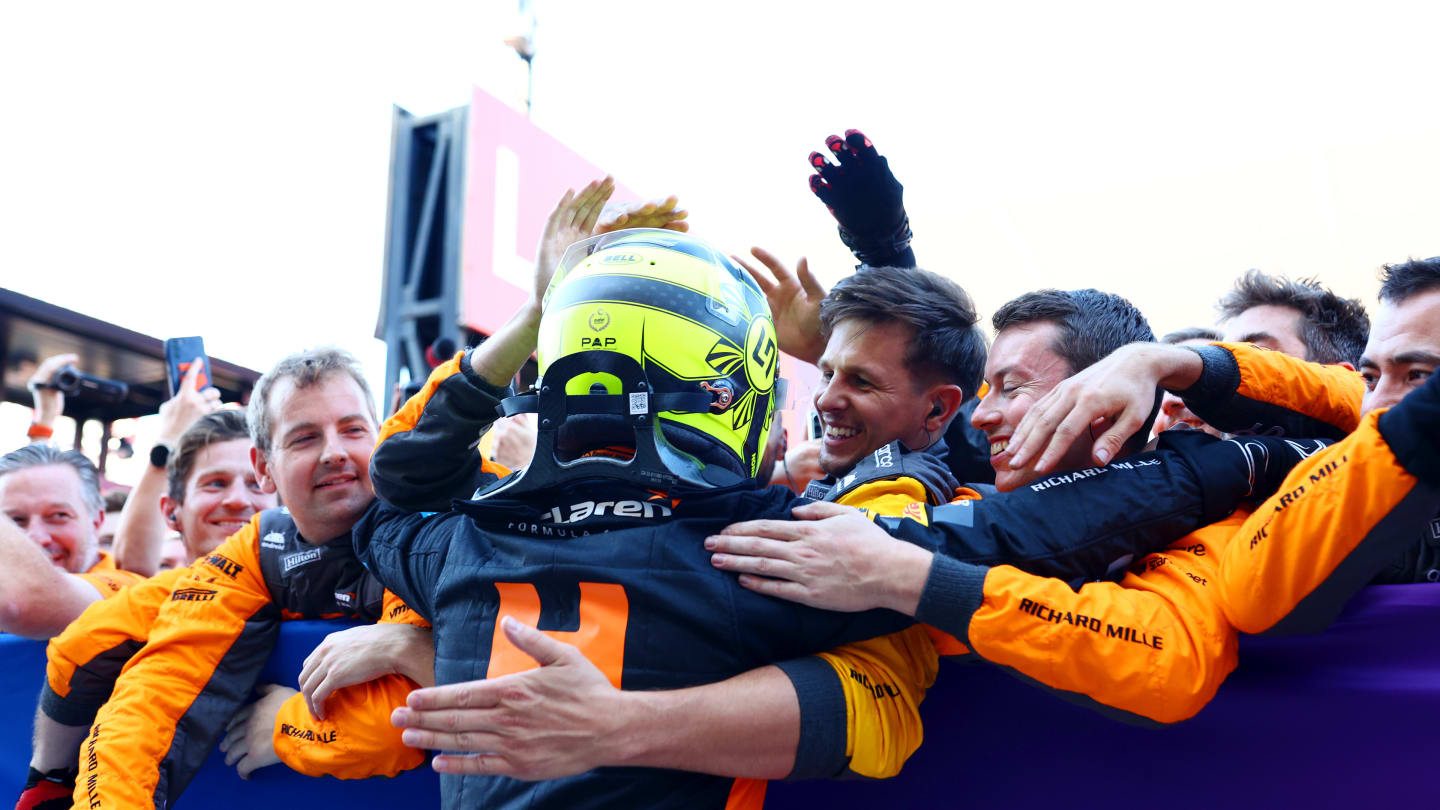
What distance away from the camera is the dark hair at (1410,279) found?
6.05 ft

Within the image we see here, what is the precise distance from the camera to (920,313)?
7.95 ft

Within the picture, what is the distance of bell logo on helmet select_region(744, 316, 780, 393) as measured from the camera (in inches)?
73.2

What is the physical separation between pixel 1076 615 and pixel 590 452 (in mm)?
864

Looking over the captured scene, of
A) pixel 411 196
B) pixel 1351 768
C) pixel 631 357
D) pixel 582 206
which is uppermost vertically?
pixel 411 196

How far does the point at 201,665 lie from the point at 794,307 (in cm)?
194

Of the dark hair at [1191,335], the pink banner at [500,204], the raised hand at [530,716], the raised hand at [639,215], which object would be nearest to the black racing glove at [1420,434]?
the raised hand at [530,716]

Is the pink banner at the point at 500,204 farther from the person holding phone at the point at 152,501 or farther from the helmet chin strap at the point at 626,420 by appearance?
the helmet chin strap at the point at 626,420

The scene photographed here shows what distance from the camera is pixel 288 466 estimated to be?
2643mm

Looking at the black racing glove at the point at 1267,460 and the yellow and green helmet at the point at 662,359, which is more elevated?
the yellow and green helmet at the point at 662,359

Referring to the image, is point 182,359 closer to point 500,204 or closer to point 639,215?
point 639,215

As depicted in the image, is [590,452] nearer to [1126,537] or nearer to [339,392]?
[1126,537]

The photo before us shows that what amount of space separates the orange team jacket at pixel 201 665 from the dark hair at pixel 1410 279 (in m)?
2.21

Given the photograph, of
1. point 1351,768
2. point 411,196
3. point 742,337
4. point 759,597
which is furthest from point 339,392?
point 411,196

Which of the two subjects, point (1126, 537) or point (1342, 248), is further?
point (1342, 248)
